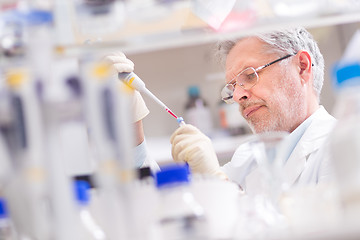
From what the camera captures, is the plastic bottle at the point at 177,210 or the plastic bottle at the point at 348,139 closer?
the plastic bottle at the point at 348,139

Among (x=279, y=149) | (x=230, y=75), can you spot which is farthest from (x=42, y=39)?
(x=230, y=75)

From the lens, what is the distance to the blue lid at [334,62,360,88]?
787 mm

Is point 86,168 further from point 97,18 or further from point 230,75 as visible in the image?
point 230,75

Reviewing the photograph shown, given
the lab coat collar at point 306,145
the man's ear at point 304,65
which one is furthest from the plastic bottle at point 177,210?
the man's ear at point 304,65

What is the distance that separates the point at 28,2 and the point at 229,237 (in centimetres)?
58

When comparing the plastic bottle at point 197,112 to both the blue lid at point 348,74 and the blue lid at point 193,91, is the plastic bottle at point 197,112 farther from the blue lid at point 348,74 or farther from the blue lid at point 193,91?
the blue lid at point 348,74

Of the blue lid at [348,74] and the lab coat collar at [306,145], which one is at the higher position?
the lab coat collar at [306,145]

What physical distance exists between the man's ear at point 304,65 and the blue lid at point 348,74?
1555 millimetres

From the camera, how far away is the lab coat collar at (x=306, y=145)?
1917 mm

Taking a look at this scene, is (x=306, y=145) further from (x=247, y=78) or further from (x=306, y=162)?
(x=247, y=78)

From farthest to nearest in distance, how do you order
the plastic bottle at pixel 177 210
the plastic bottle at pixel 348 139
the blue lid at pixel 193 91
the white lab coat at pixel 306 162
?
the blue lid at pixel 193 91 → the white lab coat at pixel 306 162 → the plastic bottle at pixel 177 210 → the plastic bottle at pixel 348 139

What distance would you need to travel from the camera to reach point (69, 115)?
2.71 feet

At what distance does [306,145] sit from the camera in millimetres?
1989

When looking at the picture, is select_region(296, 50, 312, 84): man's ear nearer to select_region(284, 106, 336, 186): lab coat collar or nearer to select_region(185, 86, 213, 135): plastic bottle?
select_region(284, 106, 336, 186): lab coat collar
